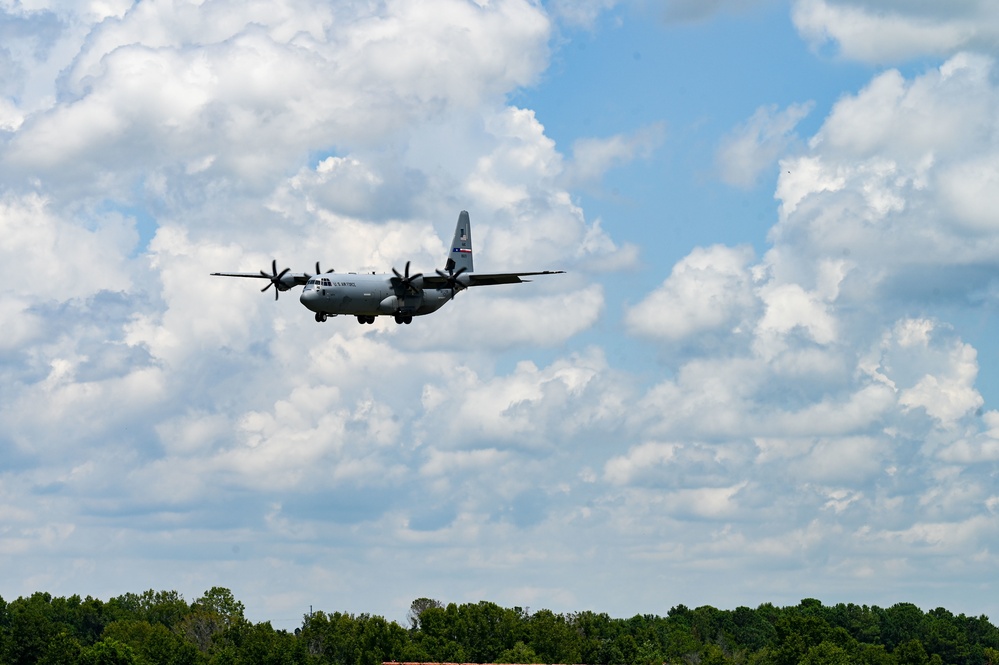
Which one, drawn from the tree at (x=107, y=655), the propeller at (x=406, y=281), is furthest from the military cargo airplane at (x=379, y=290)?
the tree at (x=107, y=655)

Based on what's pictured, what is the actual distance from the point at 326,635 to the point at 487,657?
23256 mm

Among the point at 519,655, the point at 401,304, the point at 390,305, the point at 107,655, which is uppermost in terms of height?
the point at 401,304

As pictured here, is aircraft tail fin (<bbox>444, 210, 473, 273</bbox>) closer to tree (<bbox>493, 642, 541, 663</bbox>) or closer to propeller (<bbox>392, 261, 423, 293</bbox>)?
propeller (<bbox>392, 261, 423, 293</bbox>)

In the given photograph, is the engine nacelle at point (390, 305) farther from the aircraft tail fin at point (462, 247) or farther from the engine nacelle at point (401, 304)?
the aircraft tail fin at point (462, 247)

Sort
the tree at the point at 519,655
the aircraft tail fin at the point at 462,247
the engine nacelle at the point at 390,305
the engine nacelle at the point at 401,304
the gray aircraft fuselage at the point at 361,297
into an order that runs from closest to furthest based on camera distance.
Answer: the gray aircraft fuselage at the point at 361,297 → the engine nacelle at the point at 390,305 → the engine nacelle at the point at 401,304 → the aircraft tail fin at the point at 462,247 → the tree at the point at 519,655

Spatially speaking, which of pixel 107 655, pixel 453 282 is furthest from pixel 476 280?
pixel 107 655

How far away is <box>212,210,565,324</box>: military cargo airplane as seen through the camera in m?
116

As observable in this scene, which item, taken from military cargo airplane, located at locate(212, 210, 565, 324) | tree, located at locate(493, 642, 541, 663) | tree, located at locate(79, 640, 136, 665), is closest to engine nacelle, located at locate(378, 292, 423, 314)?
military cargo airplane, located at locate(212, 210, 565, 324)

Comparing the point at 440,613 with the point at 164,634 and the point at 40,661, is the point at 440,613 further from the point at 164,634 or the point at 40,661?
the point at 40,661

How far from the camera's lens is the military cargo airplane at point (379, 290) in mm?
115500

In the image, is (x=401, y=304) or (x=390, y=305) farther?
(x=401, y=304)

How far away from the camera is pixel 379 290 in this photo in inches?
4697

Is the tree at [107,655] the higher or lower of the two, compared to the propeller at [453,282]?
lower

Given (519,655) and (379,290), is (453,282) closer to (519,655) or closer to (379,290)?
(379,290)
